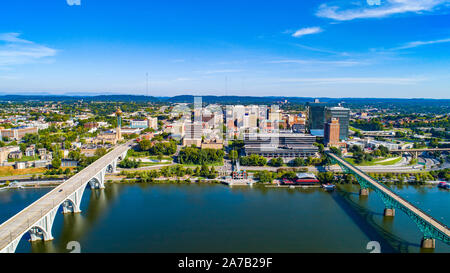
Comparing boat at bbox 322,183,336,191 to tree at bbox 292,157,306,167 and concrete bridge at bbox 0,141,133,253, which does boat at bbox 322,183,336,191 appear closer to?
tree at bbox 292,157,306,167

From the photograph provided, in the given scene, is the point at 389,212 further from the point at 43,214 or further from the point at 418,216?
the point at 43,214

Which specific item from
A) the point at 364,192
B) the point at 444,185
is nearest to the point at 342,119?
the point at 444,185

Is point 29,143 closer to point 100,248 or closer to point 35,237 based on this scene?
point 35,237

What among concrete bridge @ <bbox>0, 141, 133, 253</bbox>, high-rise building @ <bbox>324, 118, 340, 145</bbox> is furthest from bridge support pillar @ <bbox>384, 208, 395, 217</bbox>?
high-rise building @ <bbox>324, 118, 340, 145</bbox>

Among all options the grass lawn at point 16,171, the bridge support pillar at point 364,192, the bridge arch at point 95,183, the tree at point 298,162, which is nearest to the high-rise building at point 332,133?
the tree at point 298,162

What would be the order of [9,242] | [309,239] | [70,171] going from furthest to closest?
[70,171] → [309,239] → [9,242]

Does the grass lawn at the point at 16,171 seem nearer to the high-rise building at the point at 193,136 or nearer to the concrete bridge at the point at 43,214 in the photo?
the concrete bridge at the point at 43,214

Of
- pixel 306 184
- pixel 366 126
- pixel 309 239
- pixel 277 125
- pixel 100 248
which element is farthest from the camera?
pixel 366 126

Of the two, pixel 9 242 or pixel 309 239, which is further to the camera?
pixel 309 239

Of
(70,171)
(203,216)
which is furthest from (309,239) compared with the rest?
(70,171)
